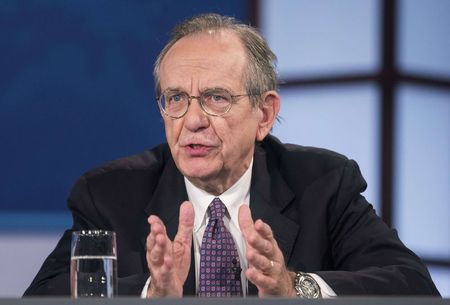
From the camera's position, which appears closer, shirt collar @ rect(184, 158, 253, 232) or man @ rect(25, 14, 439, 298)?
man @ rect(25, 14, 439, 298)

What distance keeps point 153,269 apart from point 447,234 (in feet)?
8.34

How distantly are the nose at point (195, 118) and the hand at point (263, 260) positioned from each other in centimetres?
44

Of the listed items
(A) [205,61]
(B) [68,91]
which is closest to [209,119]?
(A) [205,61]

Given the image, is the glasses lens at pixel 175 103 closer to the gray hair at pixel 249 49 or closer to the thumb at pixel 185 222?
the gray hair at pixel 249 49

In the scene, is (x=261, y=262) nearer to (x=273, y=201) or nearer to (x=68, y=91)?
(x=273, y=201)

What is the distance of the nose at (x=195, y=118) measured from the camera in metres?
2.34

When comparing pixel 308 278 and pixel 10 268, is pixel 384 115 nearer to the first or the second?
pixel 10 268

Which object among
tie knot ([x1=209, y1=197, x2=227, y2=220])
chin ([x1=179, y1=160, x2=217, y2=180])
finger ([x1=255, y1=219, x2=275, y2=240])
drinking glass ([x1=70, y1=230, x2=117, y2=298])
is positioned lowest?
drinking glass ([x1=70, y1=230, x2=117, y2=298])

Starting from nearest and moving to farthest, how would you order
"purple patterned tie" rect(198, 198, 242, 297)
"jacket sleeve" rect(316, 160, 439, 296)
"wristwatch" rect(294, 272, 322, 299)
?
"wristwatch" rect(294, 272, 322, 299)
"jacket sleeve" rect(316, 160, 439, 296)
"purple patterned tie" rect(198, 198, 242, 297)

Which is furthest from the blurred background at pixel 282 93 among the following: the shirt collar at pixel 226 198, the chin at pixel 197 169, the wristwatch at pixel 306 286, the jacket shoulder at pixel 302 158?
the wristwatch at pixel 306 286

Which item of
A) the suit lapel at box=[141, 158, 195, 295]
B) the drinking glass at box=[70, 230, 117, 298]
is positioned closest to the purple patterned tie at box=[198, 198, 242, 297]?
the suit lapel at box=[141, 158, 195, 295]

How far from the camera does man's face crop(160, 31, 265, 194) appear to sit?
2.34 metres

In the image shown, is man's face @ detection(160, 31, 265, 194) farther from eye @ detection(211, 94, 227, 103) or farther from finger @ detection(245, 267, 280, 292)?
finger @ detection(245, 267, 280, 292)

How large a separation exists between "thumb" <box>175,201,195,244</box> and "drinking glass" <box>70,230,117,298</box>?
0.31m
